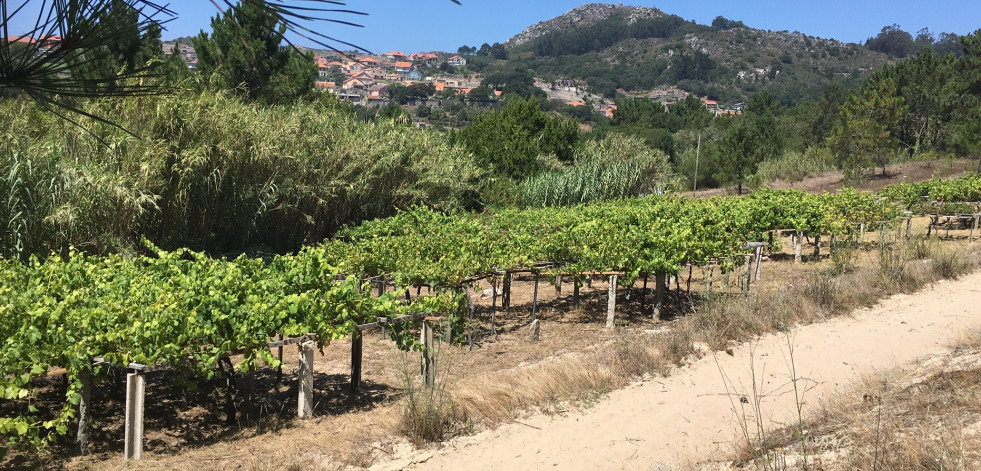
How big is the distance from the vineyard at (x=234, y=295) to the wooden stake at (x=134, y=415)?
17cm

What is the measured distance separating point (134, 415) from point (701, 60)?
553 ft

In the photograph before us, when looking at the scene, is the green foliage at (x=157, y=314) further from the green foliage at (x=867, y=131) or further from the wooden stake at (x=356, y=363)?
the green foliage at (x=867, y=131)

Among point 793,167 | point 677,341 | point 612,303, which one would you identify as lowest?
point 677,341

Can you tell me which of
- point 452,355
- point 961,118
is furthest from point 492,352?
point 961,118

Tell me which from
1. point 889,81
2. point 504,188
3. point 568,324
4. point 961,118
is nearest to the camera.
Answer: point 568,324

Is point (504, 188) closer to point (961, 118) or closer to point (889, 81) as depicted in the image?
point (889, 81)

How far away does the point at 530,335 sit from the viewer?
10.3 meters

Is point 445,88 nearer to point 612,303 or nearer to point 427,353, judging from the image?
point 612,303

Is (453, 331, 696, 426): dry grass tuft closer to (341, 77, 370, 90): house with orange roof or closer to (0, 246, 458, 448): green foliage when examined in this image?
(0, 246, 458, 448): green foliage

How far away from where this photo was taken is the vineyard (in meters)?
5.33

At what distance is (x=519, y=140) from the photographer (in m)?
28.6

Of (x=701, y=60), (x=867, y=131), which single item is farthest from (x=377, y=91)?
(x=867, y=131)

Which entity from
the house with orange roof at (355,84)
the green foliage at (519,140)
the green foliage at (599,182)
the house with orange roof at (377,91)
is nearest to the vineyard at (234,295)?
the green foliage at (599,182)

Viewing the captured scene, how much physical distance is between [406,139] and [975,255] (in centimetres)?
1285
